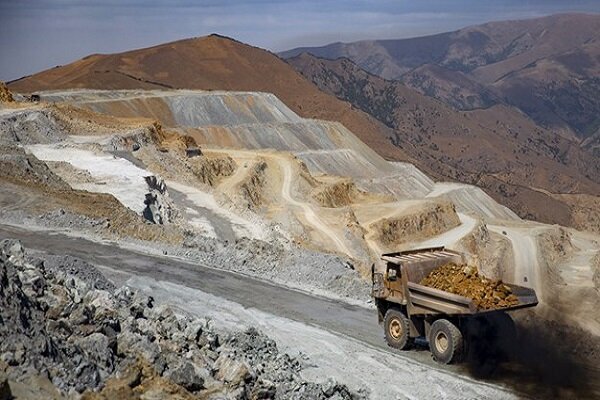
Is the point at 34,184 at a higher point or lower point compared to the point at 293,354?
higher

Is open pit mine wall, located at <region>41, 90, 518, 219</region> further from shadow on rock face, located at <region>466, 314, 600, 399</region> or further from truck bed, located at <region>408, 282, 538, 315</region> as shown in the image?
shadow on rock face, located at <region>466, 314, 600, 399</region>

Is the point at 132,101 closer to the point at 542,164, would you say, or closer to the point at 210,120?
the point at 210,120

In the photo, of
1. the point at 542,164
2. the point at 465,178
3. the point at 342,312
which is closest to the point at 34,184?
the point at 342,312

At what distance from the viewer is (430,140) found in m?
196

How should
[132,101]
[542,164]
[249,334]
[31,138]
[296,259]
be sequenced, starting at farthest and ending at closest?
[542,164], [132,101], [31,138], [296,259], [249,334]

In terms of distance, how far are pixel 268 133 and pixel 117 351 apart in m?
72.5

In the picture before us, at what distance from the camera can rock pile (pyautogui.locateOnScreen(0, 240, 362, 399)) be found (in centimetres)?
1008

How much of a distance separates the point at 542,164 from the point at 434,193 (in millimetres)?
113045

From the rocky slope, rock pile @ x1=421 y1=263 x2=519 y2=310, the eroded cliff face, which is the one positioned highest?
the rocky slope

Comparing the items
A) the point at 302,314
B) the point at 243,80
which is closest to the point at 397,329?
the point at 302,314

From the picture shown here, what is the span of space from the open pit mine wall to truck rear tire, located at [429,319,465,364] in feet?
195

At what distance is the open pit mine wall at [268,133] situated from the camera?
77688 mm

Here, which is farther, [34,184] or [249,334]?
[34,184]

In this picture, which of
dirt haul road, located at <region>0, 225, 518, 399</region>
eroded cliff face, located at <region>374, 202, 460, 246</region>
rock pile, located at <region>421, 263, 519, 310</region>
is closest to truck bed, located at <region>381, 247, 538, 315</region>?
rock pile, located at <region>421, 263, 519, 310</region>
